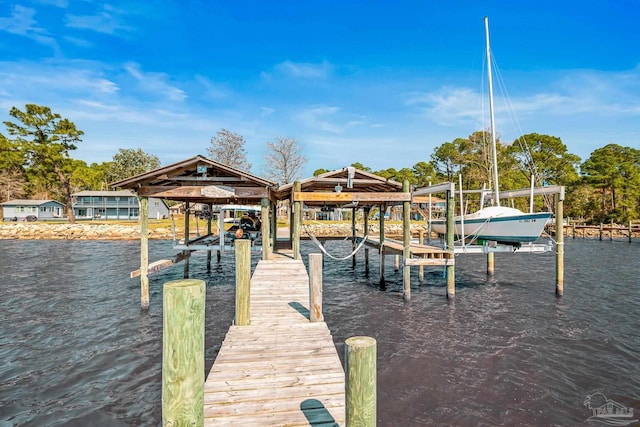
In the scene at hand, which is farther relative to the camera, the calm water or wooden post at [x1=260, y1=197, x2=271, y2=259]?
wooden post at [x1=260, y1=197, x2=271, y2=259]

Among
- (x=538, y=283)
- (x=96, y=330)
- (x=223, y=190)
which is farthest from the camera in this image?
(x=538, y=283)

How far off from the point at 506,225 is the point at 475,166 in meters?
43.8

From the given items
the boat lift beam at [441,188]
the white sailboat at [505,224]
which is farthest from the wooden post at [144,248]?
the white sailboat at [505,224]

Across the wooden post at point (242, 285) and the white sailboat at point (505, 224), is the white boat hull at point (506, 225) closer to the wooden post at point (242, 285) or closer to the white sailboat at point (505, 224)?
the white sailboat at point (505, 224)

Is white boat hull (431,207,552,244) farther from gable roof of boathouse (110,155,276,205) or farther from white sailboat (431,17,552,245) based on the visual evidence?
gable roof of boathouse (110,155,276,205)

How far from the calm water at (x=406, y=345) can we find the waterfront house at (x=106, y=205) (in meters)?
49.2

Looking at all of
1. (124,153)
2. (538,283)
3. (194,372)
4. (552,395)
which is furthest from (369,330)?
(124,153)

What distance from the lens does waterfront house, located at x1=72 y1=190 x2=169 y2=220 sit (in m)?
63.5

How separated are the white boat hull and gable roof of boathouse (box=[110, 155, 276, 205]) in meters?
8.12

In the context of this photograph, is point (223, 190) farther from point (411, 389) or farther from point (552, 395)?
point (552, 395)

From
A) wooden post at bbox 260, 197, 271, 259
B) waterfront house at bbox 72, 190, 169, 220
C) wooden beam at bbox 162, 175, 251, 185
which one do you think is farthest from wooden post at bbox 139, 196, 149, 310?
waterfront house at bbox 72, 190, 169, 220

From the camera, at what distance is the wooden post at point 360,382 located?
327 cm

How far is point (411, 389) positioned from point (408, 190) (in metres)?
7.49

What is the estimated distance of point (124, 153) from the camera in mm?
77812
